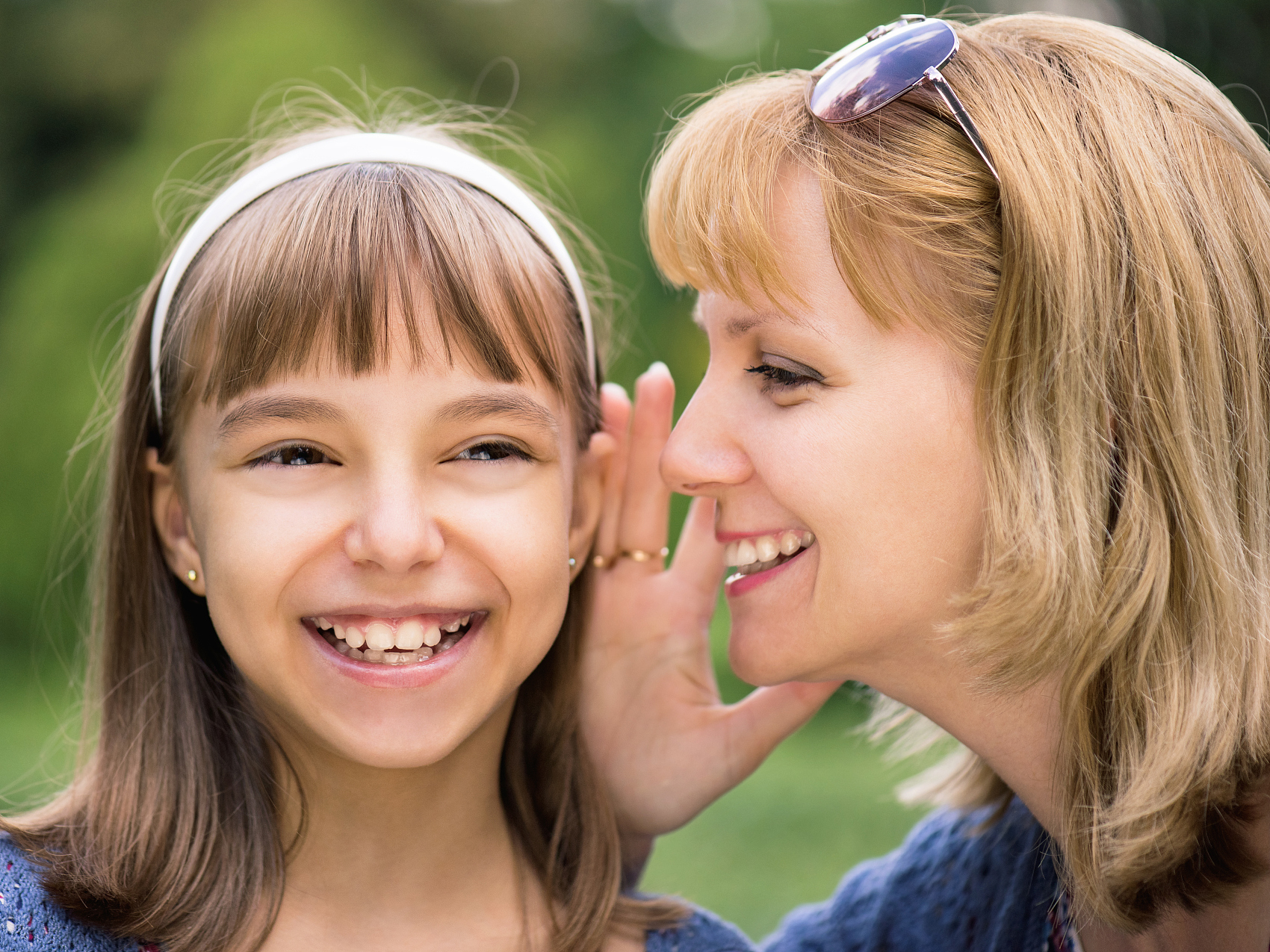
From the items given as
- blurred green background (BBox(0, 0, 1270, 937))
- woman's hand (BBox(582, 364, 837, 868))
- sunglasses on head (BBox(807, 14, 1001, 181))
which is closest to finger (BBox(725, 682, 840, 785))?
woman's hand (BBox(582, 364, 837, 868))

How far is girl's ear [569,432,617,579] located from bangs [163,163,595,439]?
24cm

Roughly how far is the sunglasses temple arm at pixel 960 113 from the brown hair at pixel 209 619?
77cm

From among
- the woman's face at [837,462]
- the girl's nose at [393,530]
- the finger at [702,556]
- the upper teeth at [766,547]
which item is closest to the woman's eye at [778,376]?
the woman's face at [837,462]

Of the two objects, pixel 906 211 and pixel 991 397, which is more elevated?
pixel 906 211

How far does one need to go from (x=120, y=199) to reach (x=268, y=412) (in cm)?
741

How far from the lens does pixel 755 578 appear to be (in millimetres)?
2383

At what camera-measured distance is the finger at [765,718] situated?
8.61ft

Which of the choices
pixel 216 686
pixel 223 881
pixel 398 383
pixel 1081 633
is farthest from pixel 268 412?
pixel 1081 633

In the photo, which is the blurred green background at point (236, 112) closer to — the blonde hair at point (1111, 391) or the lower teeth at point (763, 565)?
the lower teeth at point (763, 565)

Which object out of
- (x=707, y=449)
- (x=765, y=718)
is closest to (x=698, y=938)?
(x=765, y=718)

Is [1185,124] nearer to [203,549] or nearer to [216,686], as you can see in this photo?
[203,549]

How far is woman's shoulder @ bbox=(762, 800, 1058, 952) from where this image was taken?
2.59m

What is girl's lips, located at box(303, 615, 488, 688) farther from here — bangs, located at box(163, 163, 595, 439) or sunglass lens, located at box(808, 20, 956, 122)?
sunglass lens, located at box(808, 20, 956, 122)

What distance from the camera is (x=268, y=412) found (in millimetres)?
2016
